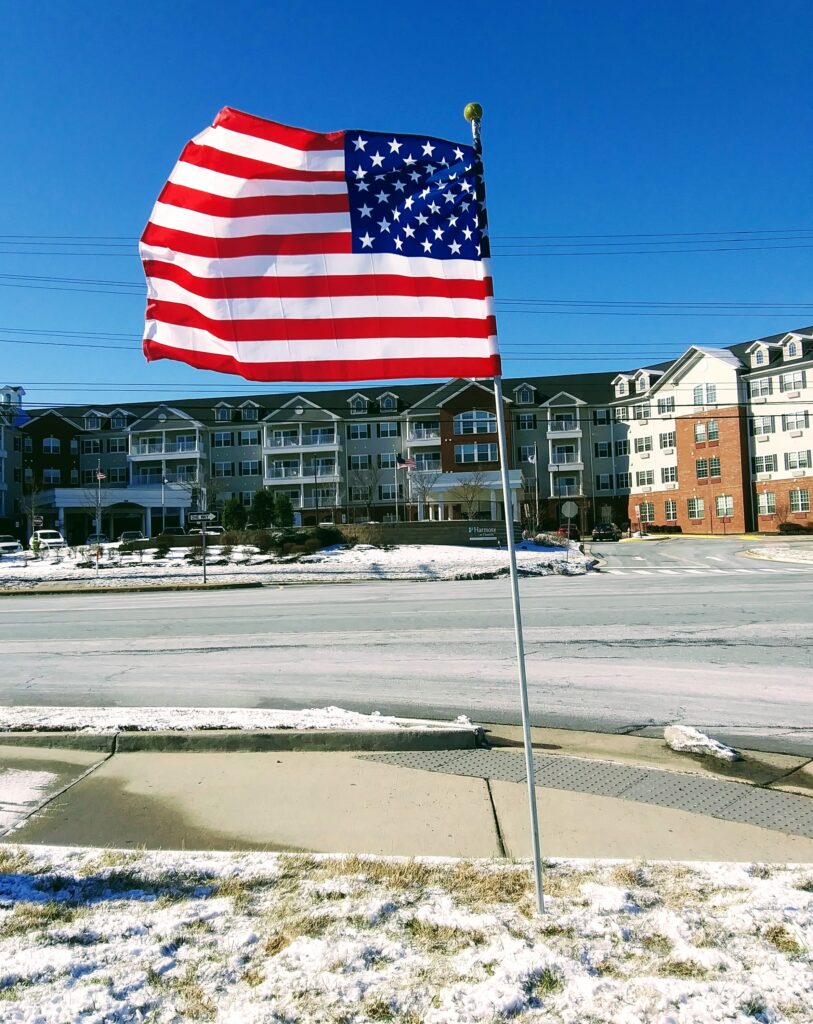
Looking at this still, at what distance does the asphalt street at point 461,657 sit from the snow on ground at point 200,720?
0.98 m

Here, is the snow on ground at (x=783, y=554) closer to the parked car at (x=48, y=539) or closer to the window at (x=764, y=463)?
the window at (x=764, y=463)

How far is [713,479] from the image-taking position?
58125 mm

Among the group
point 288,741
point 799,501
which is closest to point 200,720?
point 288,741

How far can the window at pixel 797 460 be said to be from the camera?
52.6 m

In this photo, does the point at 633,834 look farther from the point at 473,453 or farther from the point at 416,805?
the point at 473,453

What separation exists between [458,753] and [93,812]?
259cm

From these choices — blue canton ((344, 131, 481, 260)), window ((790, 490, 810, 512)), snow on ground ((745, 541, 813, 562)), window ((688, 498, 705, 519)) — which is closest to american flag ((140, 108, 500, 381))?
Answer: blue canton ((344, 131, 481, 260))

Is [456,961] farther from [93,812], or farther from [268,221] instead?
[268,221]

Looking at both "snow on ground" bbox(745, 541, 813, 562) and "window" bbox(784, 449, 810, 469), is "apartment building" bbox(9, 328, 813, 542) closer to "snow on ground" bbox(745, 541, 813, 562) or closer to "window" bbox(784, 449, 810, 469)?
"window" bbox(784, 449, 810, 469)

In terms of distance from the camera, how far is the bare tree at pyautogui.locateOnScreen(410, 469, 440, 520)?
59250 millimetres

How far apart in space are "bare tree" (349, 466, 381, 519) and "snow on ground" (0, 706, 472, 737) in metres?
58.2

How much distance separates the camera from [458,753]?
18.5ft

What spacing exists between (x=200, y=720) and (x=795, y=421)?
5617 centimetres

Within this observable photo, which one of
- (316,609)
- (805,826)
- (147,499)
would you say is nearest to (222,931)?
(805,826)
